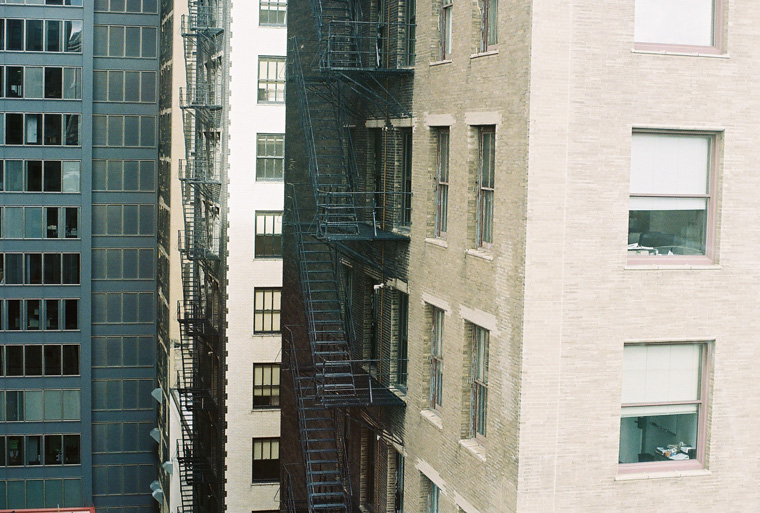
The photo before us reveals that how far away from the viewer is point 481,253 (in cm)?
2053

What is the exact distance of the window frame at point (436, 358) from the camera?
2344 cm

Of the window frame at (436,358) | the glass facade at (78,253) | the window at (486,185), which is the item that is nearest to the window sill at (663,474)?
the window at (486,185)

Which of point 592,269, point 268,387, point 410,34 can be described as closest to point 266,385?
point 268,387

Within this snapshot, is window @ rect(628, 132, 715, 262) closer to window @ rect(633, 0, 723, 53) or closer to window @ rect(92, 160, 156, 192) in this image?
window @ rect(633, 0, 723, 53)

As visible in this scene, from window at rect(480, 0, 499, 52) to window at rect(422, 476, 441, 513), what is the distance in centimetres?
932

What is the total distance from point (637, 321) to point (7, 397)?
68140 mm

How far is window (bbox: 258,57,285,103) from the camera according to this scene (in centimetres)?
4850

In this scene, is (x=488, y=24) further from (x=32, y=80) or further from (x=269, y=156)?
(x=32, y=80)

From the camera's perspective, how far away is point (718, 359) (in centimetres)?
1911

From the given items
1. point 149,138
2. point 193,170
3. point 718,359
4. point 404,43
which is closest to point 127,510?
point 149,138

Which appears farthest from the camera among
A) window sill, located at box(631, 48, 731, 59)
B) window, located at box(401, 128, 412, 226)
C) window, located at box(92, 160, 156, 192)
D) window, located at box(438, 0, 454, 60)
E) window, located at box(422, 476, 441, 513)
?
window, located at box(92, 160, 156, 192)

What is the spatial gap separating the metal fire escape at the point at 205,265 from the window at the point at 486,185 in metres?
29.5

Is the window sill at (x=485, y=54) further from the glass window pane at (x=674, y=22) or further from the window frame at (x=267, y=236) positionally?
the window frame at (x=267, y=236)

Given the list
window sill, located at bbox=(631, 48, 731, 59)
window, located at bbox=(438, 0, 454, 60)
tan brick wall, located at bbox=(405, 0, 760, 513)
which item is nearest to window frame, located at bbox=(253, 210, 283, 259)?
window, located at bbox=(438, 0, 454, 60)
